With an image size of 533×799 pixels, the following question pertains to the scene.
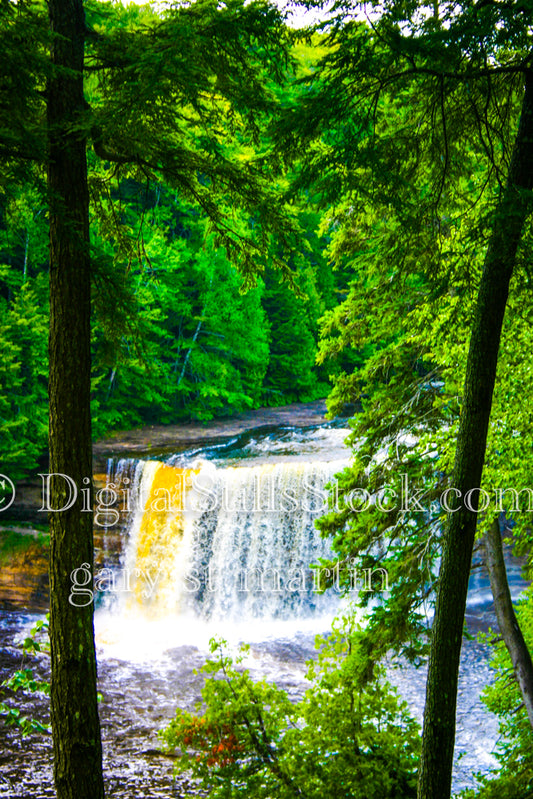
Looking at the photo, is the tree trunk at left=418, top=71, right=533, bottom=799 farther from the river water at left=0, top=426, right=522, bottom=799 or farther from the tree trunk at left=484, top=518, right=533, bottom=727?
the river water at left=0, top=426, right=522, bottom=799

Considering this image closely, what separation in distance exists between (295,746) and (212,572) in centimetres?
945

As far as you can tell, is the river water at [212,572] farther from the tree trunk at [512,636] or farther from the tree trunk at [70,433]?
the tree trunk at [70,433]

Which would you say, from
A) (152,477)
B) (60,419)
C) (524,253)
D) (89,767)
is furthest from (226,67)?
(152,477)

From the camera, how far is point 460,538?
4719 mm

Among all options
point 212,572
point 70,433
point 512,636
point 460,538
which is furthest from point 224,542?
point 460,538

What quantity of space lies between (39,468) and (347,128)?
14.0 meters

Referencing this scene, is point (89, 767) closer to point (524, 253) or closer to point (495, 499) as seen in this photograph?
point (495, 499)

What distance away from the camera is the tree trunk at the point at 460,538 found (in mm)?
4625

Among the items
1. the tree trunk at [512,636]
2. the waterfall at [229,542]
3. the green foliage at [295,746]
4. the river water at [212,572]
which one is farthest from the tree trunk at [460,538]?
the waterfall at [229,542]

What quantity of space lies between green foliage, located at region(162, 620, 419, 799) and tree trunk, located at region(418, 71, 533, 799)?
1.03m

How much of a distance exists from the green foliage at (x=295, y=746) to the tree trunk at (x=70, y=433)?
1254mm

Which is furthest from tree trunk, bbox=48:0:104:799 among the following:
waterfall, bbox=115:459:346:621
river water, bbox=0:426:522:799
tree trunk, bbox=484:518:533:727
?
waterfall, bbox=115:459:346:621

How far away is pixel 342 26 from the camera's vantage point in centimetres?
432

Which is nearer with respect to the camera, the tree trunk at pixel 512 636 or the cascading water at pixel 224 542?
the tree trunk at pixel 512 636
